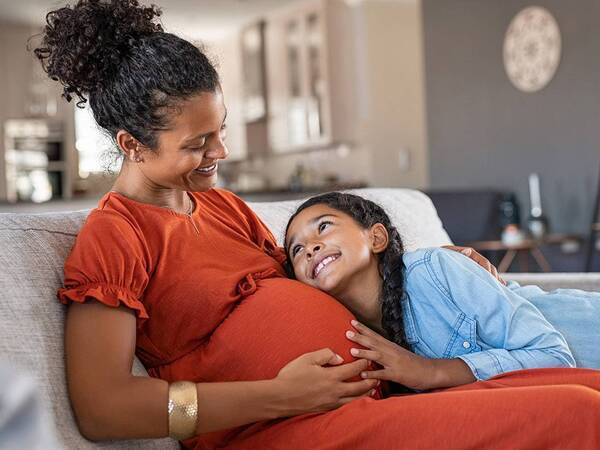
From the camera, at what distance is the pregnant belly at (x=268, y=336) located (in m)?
1.34

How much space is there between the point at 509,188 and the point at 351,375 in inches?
198

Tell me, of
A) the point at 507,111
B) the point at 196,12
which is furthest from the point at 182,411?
the point at 196,12

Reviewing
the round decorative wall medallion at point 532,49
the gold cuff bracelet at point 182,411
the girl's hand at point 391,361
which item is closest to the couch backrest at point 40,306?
the gold cuff bracelet at point 182,411

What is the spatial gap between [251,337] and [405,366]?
246 mm

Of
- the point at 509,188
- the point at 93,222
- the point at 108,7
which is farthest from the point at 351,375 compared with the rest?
the point at 509,188

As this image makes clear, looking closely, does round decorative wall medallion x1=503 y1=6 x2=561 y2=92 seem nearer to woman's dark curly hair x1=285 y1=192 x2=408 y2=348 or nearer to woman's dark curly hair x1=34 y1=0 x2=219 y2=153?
woman's dark curly hair x1=285 y1=192 x2=408 y2=348

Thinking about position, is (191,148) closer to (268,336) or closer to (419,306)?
(268,336)

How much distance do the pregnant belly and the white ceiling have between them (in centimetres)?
686

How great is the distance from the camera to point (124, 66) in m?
1.42

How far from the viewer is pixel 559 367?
1438 mm

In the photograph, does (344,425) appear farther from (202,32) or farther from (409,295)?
(202,32)

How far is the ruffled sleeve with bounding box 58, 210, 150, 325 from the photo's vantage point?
1.24 metres

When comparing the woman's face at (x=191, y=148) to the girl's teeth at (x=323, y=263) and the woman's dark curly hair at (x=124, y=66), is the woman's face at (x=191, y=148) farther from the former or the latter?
the girl's teeth at (x=323, y=263)

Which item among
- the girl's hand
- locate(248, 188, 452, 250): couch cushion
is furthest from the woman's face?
locate(248, 188, 452, 250): couch cushion
